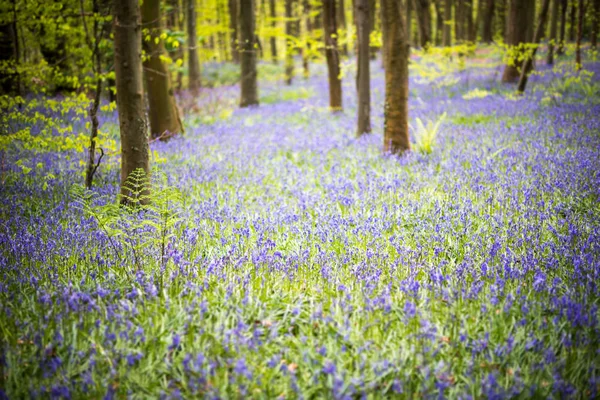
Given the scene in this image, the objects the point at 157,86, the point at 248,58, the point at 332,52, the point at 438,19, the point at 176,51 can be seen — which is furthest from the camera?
the point at 438,19

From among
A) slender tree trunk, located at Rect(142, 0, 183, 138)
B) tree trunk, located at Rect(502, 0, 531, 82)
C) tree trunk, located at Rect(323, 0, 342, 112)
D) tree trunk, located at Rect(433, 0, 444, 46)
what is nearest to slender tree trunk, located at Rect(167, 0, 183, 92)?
slender tree trunk, located at Rect(142, 0, 183, 138)

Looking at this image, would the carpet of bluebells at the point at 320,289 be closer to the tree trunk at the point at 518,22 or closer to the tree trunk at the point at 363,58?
the tree trunk at the point at 363,58

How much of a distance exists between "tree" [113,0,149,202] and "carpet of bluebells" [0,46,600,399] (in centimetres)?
88

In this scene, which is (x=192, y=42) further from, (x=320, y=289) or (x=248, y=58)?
(x=320, y=289)

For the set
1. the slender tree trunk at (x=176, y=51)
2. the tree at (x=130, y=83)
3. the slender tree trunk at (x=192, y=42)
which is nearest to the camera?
the tree at (x=130, y=83)

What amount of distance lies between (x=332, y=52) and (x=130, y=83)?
35.3ft

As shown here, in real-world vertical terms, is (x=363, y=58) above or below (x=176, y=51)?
below

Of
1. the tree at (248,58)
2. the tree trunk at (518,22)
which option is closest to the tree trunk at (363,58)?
the tree at (248,58)

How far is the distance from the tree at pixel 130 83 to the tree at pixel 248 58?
1102 cm

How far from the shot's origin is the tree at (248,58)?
623 inches

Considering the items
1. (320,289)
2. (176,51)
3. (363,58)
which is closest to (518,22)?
(363,58)

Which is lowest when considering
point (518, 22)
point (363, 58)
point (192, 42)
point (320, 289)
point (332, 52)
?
point (320, 289)

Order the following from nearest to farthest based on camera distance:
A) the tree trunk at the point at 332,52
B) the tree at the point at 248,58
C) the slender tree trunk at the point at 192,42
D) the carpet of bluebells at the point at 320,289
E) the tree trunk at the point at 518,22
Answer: the carpet of bluebells at the point at 320,289
the tree trunk at the point at 332,52
the slender tree trunk at the point at 192,42
the tree at the point at 248,58
the tree trunk at the point at 518,22

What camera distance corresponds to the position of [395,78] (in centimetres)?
783
